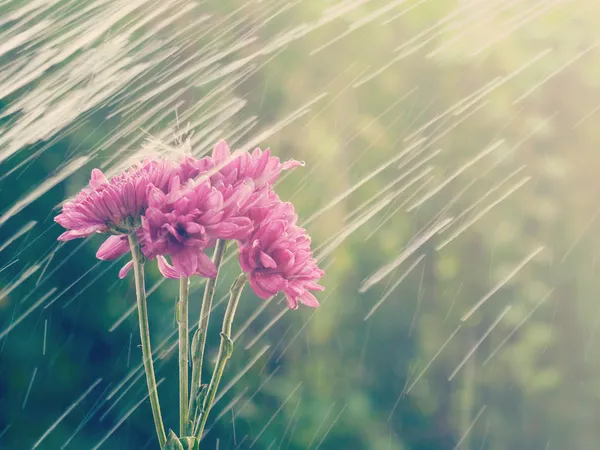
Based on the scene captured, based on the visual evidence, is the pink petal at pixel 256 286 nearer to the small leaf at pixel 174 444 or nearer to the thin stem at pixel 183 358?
the thin stem at pixel 183 358

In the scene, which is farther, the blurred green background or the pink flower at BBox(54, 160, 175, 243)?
the blurred green background

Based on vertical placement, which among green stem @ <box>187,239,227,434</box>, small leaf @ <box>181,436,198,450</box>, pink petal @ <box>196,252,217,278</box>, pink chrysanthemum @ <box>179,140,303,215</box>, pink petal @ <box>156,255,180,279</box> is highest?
pink chrysanthemum @ <box>179,140,303,215</box>

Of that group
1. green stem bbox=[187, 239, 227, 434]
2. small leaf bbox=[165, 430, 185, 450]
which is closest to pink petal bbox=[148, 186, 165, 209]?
green stem bbox=[187, 239, 227, 434]

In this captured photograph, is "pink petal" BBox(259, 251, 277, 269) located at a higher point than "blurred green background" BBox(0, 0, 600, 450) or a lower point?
higher

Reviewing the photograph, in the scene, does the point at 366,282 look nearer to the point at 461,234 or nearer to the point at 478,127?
the point at 461,234

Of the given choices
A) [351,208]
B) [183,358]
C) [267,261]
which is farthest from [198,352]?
[351,208]


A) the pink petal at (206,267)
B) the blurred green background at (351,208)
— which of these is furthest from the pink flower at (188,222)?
the blurred green background at (351,208)

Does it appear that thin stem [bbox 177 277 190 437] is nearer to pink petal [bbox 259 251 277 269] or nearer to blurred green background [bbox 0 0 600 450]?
pink petal [bbox 259 251 277 269]

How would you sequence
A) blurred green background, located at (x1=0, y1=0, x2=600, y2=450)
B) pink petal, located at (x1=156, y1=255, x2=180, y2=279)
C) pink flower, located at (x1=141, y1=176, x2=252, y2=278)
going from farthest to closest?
blurred green background, located at (x1=0, y1=0, x2=600, y2=450) < pink petal, located at (x1=156, y1=255, x2=180, y2=279) < pink flower, located at (x1=141, y1=176, x2=252, y2=278)
